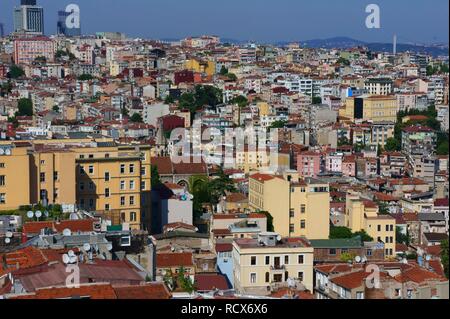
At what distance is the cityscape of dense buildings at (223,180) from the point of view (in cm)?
422

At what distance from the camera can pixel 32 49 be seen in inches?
1085

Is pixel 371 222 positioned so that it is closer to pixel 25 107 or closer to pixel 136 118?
pixel 136 118

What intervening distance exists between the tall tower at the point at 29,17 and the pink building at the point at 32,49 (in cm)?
34

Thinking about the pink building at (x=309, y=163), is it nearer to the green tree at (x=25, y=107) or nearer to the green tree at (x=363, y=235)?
the green tree at (x=363, y=235)

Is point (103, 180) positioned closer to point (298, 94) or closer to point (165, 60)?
point (298, 94)

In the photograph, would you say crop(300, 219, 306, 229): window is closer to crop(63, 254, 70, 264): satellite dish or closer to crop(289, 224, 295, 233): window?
crop(289, 224, 295, 233): window

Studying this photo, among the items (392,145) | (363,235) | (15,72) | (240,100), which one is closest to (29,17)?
(15,72)

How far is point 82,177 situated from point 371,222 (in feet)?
7.94

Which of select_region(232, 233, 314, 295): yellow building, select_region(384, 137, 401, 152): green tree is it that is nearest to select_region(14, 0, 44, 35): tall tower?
select_region(384, 137, 401, 152): green tree

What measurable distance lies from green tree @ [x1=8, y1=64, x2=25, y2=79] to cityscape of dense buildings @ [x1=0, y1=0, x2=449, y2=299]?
5.1 inches

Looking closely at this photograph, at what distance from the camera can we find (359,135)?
15.5 metres

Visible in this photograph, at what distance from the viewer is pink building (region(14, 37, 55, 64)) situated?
26938 millimetres

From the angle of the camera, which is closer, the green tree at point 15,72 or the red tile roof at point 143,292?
the red tile roof at point 143,292

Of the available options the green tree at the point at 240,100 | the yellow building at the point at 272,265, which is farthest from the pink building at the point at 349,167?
the yellow building at the point at 272,265
